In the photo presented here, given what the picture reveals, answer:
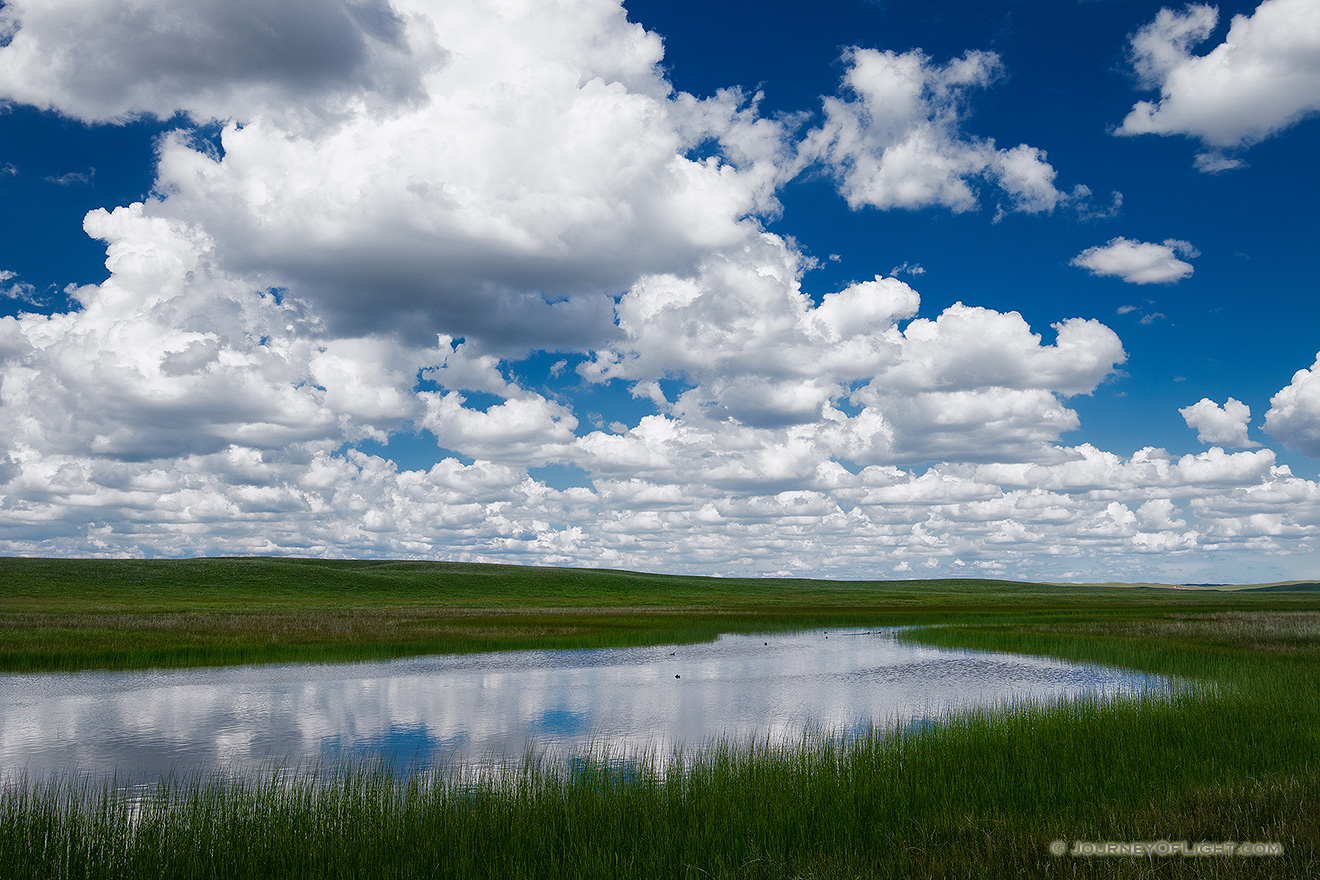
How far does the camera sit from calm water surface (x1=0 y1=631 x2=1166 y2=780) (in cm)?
1994

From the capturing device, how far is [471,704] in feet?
88.1

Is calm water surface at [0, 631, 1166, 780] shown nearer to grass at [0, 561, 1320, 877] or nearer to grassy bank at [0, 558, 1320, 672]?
grass at [0, 561, 1320, 877]

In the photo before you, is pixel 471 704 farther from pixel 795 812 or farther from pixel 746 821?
pixel 746 821

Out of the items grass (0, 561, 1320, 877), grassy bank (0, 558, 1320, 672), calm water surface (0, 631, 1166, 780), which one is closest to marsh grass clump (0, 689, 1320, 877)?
grass (0, 561, 1320, 877)

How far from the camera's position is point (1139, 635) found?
44.7 m

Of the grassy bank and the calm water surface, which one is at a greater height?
the calm water surface

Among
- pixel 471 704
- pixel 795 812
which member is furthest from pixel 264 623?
pixel 795 812

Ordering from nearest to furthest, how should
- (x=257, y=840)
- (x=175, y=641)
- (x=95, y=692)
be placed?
(x=257, y=840) → (x=95, y=692) → (x=175, y=641)

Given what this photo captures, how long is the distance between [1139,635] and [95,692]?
162 feet

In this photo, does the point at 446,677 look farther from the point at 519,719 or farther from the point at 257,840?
the point at 257,840

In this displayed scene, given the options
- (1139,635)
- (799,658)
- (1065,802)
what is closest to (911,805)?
(1065,802)

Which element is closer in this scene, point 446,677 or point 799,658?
point 446,677

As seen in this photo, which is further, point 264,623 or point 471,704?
point 264,623

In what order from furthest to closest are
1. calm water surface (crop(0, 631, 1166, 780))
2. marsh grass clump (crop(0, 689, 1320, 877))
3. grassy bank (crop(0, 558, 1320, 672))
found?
grassy bank (crop(0, 558, 1320, 672)), calm water surface (crop(0, 631, 1166, 780)), marsh grass clump (crop(0, 689, 1320, 877))
